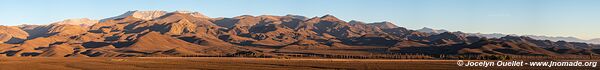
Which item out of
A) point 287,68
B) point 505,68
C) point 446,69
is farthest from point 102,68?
point 505,68

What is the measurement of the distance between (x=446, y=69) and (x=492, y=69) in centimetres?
1167

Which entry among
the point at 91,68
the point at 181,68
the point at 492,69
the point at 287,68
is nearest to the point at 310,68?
the point at 287,68

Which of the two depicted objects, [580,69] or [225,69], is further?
[225,69]

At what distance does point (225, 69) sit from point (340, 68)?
14433 mm

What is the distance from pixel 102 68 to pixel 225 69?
16998mm

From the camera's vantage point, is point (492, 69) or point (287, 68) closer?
point (492, 69)

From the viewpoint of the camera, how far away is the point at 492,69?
78812mm

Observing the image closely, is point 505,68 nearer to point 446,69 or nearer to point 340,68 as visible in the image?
point 446,69

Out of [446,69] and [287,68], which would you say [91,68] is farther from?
[446,69]

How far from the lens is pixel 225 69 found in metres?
85.5

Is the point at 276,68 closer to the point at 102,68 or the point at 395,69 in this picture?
the point at 395,69

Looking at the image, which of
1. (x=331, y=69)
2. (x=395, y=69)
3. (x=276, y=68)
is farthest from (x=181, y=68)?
(x=395, y=69)

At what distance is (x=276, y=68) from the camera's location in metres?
90.8

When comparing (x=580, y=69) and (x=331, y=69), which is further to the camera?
(x=331, y=69)
